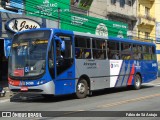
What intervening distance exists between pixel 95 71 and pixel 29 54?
13.7 feet

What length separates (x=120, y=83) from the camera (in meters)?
20.8

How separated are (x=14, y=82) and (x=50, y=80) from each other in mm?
1706

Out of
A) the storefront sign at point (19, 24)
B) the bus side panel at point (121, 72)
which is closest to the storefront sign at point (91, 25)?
the storefront sign at point (19, 24)

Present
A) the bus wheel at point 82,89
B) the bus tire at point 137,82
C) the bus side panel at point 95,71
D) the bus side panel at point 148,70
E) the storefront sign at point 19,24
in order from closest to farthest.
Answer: the bus wheel at point 82,89 < the bus side panel at point 95,71 < the storefront sign at point 19,24 < the bus tire at point 137,82 < the bus side panel at point 148,70

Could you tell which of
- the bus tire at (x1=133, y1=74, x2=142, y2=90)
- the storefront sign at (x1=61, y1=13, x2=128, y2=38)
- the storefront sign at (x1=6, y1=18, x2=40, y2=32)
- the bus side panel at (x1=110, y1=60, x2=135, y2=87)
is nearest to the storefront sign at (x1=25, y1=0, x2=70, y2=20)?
the storefront sign at (x1=61, y1=13, x2=128, y2=38)

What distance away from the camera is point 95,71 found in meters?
18.4

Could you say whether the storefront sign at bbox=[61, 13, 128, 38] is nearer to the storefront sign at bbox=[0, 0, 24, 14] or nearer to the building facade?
the building facade

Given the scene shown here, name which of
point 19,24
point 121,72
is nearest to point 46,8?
point 19,24

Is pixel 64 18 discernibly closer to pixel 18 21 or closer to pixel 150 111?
pixel 18 21

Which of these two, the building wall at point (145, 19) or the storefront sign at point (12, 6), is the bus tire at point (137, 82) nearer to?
the storefront sign at point (12, 6)

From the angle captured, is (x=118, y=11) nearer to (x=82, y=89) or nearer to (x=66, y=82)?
(x=82, y=89)

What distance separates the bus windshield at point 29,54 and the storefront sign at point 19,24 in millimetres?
5880

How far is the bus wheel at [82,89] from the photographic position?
1702 centimetres

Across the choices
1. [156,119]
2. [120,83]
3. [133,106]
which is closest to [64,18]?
[120,83]
